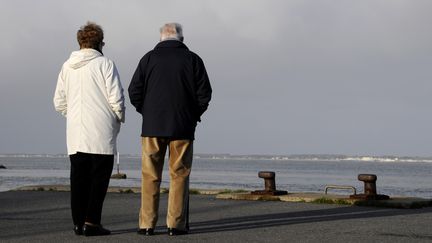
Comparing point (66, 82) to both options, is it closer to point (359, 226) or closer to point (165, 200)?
point (359, 226)

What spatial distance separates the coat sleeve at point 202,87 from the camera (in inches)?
316

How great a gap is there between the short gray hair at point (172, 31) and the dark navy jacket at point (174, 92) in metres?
0.05

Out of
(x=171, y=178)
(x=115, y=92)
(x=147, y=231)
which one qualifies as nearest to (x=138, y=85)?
(x=115, y=92)

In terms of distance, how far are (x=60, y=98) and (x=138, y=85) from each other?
0.82m

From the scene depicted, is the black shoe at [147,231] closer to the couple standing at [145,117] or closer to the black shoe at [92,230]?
the couple standing at [145,117]

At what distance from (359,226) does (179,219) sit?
214 centimetres

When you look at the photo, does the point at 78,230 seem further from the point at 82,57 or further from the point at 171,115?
the point at 82,57

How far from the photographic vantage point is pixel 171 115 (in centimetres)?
805

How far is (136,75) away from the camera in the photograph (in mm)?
8234

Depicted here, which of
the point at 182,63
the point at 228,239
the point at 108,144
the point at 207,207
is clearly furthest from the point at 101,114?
the point at 207,207

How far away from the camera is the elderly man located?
26.3 feet

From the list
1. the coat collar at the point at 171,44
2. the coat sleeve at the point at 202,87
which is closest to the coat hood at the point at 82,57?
the coat collar at the point at 171,44

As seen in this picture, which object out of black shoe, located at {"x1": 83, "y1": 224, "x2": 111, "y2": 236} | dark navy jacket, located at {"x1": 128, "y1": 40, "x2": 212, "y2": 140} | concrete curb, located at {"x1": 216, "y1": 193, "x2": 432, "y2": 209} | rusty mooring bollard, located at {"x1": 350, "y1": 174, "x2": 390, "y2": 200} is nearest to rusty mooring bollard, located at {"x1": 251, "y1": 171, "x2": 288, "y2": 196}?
concrete curb, located at {"x1": 216, "y1": 193, "x2": 432, "y2": 209}

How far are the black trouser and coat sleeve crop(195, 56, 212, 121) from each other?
1.03 m
